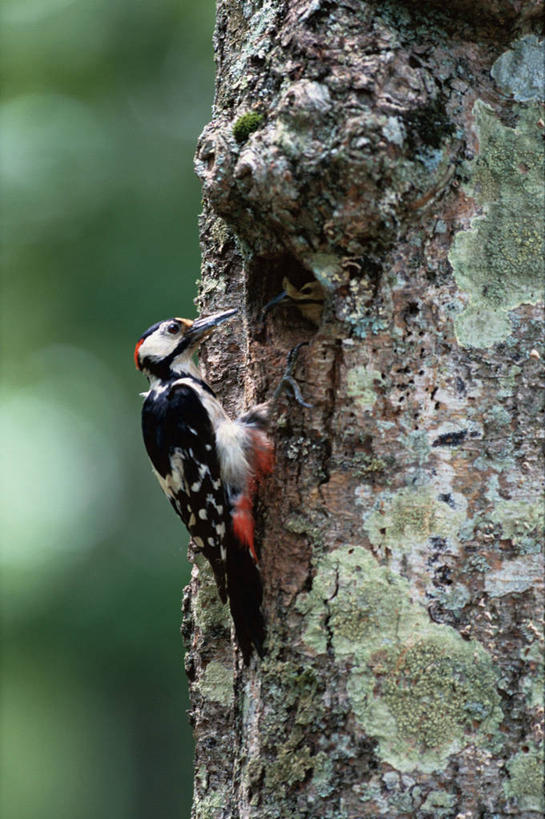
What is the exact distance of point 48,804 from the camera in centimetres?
830

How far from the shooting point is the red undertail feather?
8.90 ft

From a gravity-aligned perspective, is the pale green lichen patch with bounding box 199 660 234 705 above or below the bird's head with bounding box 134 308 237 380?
below

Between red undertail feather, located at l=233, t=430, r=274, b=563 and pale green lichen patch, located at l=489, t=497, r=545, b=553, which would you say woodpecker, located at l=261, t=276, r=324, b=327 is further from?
pale green lichen patch, located at l=489, t=497, r=545, b=553

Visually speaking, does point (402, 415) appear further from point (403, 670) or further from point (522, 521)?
point (403, 670)

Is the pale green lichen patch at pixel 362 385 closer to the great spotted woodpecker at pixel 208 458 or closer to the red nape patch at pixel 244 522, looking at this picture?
the great spotted woodpecker at pixel 208 458

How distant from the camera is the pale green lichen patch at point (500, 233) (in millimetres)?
2303

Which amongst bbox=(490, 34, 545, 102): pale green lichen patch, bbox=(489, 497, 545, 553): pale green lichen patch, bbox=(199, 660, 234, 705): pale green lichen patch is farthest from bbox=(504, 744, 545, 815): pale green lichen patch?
bbox=(490, 34, 545, 102): pale green lichen patch

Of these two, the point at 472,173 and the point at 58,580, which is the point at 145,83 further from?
the point at 472,173

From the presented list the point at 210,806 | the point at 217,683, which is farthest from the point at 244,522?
the point at 210,806

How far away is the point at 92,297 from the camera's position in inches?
282

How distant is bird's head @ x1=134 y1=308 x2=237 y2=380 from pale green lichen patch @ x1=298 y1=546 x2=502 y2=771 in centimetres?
137

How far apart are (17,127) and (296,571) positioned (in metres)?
5.05

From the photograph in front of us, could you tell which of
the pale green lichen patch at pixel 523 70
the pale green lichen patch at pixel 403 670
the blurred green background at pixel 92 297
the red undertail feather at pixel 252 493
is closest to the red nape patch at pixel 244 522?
the red undertail feather at pixel 252 493

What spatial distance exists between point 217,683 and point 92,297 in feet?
15.3
